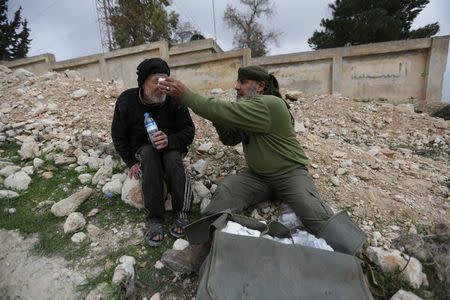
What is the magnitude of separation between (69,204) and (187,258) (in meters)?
1.52

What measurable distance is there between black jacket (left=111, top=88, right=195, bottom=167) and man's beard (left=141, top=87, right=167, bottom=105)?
0.05 meters

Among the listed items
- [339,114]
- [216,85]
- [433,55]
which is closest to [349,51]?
[433,55]

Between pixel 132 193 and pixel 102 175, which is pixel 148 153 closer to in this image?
pixel 132 193

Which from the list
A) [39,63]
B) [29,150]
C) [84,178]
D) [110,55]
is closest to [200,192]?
[84,178]

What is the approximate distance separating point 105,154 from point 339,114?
4888 millimetres

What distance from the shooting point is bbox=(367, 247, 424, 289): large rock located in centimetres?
151

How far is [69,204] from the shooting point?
241 centimetres

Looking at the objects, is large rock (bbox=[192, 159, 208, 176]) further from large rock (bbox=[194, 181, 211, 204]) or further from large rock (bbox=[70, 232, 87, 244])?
large rock (bbox=[70, 232, 87, 244])

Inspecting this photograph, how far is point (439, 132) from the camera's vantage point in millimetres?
4785

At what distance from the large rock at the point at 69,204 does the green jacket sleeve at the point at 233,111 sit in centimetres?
158

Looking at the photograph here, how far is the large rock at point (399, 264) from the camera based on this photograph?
151 cm

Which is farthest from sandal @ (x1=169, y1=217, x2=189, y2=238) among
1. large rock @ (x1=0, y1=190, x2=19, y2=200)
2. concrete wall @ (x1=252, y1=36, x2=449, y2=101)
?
concrete wall @ (x1=252, y1=36, x2=449, y2=101)

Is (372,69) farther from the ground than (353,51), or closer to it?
closer to it

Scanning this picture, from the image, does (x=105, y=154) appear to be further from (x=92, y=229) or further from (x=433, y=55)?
(x=433, y=55)
